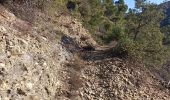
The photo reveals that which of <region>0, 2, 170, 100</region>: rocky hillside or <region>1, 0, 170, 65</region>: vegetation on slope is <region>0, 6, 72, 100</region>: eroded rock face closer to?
<region>0, 2, 170, 100</region>: rocky hillside

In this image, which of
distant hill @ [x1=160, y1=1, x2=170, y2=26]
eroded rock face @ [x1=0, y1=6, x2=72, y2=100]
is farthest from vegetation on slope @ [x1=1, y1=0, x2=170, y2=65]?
eroded rock face @ [x1=0, y1=6, x2=72, y2=100]

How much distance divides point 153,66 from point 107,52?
3.44m

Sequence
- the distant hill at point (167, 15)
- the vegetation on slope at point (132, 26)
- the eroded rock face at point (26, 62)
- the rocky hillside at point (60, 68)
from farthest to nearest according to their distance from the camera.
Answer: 1. the distant hill at point (167, 15)
2. the vegetation on slope at point (132, 26)
3. the rocky hillside at point (60, 68)
4. the eroded rock face at point (26, 62)

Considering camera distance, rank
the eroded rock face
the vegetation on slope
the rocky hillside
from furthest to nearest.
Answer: the vegetation on slope, the rocky hillside, the eroded rock face

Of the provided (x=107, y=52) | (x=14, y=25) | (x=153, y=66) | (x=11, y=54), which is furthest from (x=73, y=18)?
(x=11, y=54)

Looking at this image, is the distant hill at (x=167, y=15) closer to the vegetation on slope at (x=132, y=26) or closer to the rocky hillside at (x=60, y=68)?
the vegetation on slope at (x=132, y=26)

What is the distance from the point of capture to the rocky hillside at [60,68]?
1573 centimetres

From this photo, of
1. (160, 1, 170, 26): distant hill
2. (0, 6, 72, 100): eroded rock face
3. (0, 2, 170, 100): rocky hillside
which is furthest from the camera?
(160, 1, 170, 26): distant hill

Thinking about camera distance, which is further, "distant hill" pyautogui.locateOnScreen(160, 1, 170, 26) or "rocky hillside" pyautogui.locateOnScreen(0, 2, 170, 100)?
"distant hill" pyautogui.locateOnScreen(160, 1, 170, 26)

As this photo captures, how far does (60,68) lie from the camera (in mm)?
19812

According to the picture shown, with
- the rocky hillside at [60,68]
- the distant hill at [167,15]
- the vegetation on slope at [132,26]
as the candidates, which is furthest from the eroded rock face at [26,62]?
the distant hill at [167,15]

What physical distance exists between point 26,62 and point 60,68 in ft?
11.7

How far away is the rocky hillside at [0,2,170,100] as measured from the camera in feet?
51.6

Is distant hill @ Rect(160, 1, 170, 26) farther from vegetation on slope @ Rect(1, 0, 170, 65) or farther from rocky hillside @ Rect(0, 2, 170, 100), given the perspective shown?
rocky hillside @ Rect(0, 2, 170, 100)
